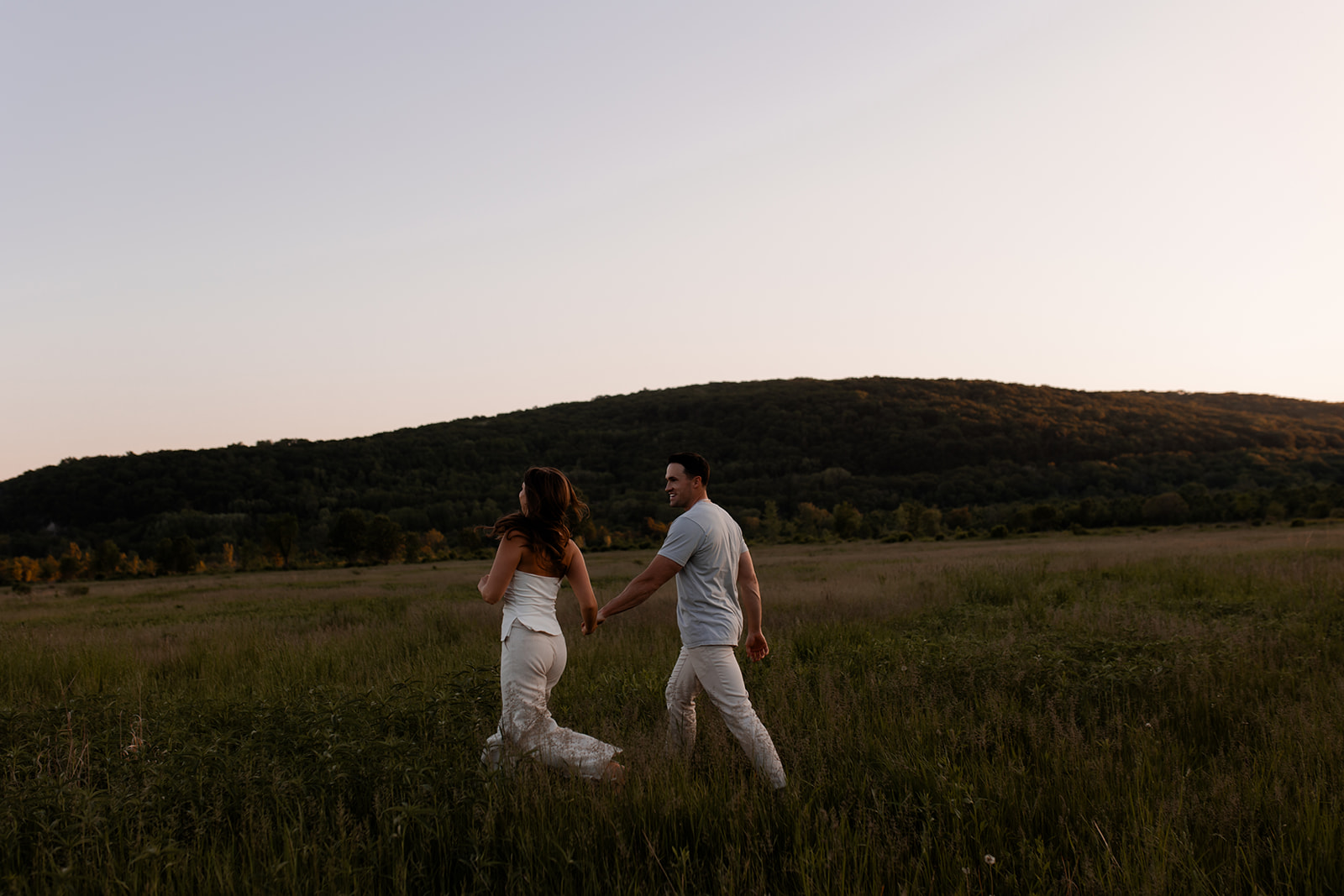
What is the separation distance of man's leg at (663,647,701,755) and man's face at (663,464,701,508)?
0.98 metres

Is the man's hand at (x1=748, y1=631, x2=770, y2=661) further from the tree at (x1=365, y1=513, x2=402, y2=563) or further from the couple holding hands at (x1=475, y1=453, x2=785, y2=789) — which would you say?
the tree at (x1=365, y1=513, x2=402, y2=563)

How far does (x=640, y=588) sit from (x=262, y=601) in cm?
2078

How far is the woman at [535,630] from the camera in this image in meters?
4.56

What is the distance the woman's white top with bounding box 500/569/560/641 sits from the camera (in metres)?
4.68

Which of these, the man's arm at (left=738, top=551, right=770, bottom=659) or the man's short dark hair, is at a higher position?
the man's short dark hair

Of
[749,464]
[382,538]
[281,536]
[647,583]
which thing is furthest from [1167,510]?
[281,536]

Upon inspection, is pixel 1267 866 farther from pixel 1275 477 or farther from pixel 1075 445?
pixel 1075 445

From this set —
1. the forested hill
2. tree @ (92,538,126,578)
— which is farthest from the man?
tree @ (92,538,126,578)

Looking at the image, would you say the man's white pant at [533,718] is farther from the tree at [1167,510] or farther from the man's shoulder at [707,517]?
the tree at [1167,510]

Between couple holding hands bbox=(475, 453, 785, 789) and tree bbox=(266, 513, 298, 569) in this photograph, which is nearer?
couple holding hands bbox=(475, 453, 785, 789)

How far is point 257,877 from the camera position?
10.9 feet

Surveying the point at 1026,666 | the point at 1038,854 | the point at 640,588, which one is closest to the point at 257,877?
the point at 640,588

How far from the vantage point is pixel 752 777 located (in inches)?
174

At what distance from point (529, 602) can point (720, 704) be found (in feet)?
4.36
